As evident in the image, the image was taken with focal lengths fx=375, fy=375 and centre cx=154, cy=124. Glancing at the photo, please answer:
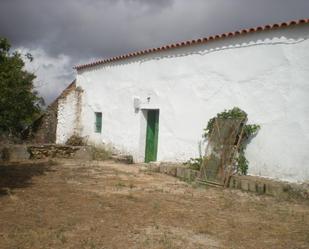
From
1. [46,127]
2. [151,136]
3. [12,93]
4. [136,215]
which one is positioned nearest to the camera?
[136,215]

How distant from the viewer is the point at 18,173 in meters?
10.2

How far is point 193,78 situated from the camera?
1154cm

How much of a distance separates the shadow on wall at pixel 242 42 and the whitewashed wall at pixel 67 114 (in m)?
5.03

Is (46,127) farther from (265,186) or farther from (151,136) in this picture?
(265,186)

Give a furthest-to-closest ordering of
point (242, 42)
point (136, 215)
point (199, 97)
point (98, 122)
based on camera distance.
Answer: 1. point (98, 122)
2. point (199, 97)
3. point (242, 42)
4. point (136, 215)

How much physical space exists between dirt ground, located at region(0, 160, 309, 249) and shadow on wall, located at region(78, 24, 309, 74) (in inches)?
152

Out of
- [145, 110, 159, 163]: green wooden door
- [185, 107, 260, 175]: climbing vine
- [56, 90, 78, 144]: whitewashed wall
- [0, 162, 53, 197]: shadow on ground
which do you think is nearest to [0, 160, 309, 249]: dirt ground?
[0, 162, 53, 197]: shadow on ground

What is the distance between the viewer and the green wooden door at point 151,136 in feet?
45.0

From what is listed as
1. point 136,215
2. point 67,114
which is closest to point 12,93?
point 136,215

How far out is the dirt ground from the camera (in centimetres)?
522

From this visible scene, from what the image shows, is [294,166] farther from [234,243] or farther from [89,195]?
[89,195]

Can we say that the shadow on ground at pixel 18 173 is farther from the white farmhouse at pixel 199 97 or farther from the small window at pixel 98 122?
the small window at pixel 98 122

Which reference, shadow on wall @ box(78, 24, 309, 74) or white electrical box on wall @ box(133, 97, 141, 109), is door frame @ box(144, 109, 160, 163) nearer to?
white electrical box on wall @ box(133, 97, 141, 109)

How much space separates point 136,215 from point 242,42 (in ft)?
19.3
